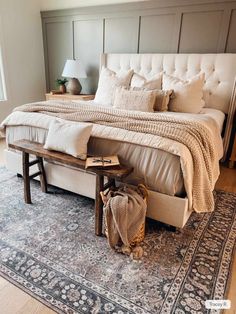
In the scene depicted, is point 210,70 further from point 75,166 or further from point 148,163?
point 75,166

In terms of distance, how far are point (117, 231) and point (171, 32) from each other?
3.03 m

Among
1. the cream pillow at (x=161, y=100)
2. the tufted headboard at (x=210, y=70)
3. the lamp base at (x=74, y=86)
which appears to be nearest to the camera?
the cream pillow at (x=161, y=100)

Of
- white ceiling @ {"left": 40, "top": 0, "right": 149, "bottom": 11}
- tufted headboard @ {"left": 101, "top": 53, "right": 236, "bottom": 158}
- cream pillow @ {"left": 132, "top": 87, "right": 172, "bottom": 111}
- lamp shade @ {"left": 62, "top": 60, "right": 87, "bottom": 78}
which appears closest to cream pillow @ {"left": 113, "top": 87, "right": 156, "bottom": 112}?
cream pillow @ {"left": 132, "top": 87, "right": 172, "bottom": 111}

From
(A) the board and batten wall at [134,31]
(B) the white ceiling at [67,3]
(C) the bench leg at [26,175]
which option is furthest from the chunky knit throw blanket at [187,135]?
(B) the white ceiling at [67,3]

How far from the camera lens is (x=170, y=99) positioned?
2.93 m

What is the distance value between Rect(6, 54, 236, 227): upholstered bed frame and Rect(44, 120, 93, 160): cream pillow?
11.1 inches

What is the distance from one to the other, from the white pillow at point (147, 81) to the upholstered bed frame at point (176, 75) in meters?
0.25

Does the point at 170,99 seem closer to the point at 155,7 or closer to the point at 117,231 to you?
the point at 155,7

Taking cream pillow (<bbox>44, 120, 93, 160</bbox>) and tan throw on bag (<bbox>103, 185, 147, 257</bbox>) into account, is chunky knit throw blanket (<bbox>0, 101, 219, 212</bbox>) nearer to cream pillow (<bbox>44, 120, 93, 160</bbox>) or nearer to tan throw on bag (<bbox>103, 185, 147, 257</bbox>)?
cream pillow (<bbox>44, 120, 93, 160</bbox>)

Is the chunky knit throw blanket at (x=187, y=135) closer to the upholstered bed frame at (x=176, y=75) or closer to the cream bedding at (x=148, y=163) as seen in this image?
the cream bedding at (x=148, y=163)

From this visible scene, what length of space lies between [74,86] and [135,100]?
176 cm

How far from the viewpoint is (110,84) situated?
3314mm

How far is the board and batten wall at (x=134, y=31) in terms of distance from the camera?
10.3ft

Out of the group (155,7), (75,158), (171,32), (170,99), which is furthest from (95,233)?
(155,7)
